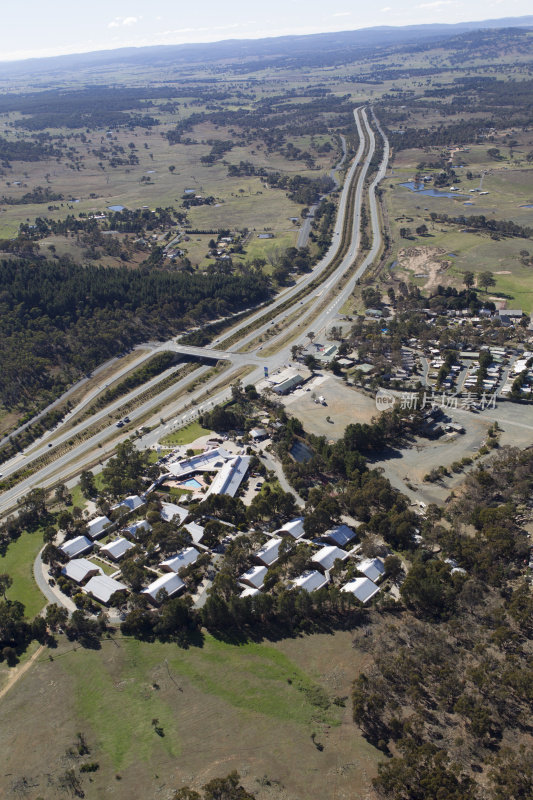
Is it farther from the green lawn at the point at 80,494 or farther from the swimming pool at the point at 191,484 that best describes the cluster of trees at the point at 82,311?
the swimming pool at the point at 191,484

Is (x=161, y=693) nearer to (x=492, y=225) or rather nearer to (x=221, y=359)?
(x=221, y=359)

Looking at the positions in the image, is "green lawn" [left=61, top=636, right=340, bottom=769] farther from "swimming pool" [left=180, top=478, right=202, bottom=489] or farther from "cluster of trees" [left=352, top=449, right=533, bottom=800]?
"swimming pool" [left=180, top=478, right=202, bottom=489]

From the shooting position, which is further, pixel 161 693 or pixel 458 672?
pixel 161 693

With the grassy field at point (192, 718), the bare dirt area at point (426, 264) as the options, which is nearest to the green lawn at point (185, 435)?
the grassy field at point (192, 718)

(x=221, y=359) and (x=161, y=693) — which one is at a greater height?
(x=221, y=359)

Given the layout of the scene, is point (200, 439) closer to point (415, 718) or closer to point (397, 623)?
point (397, 623)

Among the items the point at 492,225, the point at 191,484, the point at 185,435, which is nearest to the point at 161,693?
the point at 191,484

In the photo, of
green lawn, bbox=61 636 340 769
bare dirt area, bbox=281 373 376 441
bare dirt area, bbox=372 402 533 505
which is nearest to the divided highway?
bare dirt area, bbox=281 373 376 441
